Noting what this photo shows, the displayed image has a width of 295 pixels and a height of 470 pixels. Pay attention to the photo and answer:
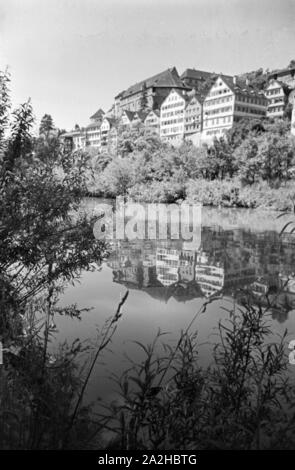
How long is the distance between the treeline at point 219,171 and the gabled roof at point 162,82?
121 feet

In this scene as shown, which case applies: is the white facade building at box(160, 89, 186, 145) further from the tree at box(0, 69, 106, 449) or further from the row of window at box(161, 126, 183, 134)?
the tree at box(0, 69, 106, 449)

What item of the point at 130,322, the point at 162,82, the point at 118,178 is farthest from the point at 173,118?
the point at 130,322

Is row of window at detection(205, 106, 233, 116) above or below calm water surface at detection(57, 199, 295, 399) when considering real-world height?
above

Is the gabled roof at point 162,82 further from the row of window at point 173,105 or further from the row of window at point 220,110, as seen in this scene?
the row of window at point 220,110

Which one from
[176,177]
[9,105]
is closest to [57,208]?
[9,105]

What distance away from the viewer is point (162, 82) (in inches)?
3204

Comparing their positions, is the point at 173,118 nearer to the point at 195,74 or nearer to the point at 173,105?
the point at 173,105

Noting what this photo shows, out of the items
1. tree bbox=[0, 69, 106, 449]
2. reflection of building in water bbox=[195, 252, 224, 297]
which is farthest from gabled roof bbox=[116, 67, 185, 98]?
tree bbox=[0, 69, 106, 449]

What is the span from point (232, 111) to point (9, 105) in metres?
50.5

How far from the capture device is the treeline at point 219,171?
3369 cm

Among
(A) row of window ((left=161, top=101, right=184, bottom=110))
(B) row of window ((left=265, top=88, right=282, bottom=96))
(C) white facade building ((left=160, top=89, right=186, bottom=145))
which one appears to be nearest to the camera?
(B) row of window ((left=265, top=88, right=282, bottom=96))

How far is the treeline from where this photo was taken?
111ft

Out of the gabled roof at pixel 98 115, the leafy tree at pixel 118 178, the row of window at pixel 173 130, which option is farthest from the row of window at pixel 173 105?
the gabled roof at pixel 98 115

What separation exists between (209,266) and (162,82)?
252 feet
